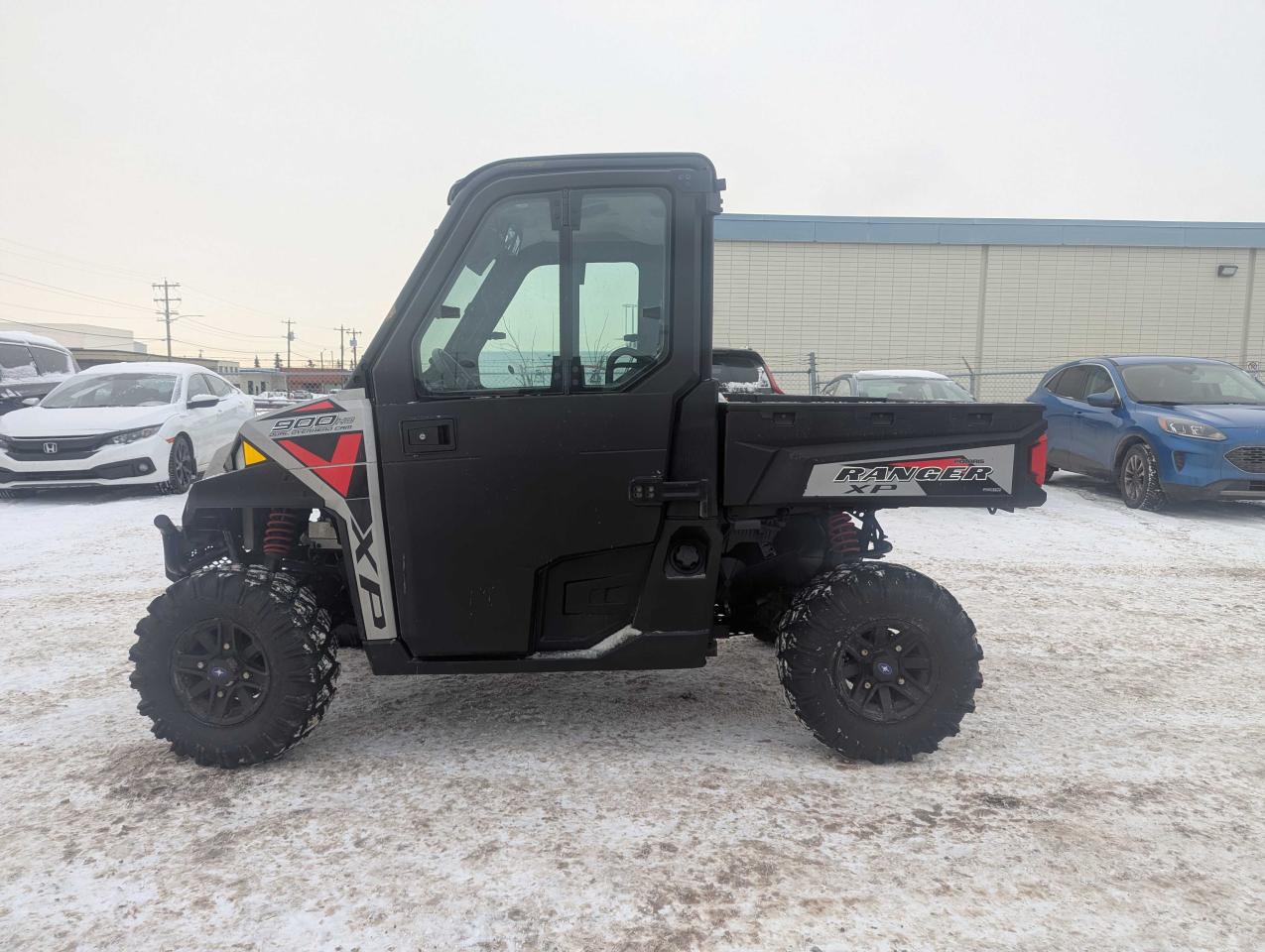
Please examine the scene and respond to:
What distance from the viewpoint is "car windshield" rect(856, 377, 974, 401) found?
11.0 meters

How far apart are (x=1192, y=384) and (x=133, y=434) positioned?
38.6 ft

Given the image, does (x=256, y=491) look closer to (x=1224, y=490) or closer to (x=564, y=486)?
(x=564, y=486)

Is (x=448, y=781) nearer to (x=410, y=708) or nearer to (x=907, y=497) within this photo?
(x=410, y=708)

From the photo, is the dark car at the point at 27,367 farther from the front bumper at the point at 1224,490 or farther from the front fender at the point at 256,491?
the front bumper at the point at 1224,490

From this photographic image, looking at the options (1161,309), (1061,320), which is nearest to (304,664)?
(1061,320)

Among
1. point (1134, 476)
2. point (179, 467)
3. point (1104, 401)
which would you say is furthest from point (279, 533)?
point (1104, 401)

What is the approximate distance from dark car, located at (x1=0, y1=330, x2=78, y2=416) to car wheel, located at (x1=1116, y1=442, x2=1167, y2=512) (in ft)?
45.0

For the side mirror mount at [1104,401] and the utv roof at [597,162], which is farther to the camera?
the side mirror mount at [1104,401]

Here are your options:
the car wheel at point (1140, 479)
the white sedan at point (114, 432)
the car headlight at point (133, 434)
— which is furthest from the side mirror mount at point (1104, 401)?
the car headlight at point (133, 434)

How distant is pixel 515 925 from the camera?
2184 millimetres

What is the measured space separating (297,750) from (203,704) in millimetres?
414

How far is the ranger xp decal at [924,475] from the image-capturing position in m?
3.08

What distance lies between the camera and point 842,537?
12.2ft

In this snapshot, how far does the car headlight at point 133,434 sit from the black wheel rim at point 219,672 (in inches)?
296
